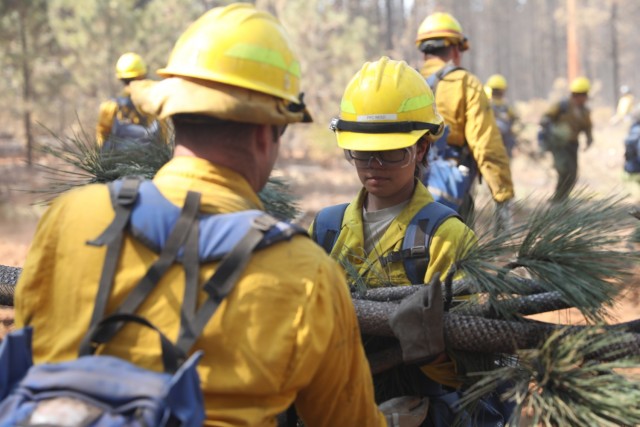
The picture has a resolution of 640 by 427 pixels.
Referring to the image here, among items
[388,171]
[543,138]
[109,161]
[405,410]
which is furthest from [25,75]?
[405,410]

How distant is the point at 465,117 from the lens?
566cm

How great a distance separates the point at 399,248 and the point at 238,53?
110 centimetres

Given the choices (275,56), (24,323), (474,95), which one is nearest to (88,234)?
(24,323)

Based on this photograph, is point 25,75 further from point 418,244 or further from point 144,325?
point 144,325

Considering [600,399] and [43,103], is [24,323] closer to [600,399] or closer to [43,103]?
[600,399]

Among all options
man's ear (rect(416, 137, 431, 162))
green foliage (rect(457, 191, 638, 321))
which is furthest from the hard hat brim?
green foliage (rect(457, 191, 638, 321))

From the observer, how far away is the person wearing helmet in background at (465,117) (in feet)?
18.1

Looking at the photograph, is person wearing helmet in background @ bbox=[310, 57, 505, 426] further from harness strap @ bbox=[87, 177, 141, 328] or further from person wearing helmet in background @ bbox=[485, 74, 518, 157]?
person wearing helmet in background @ bbox=[485, 74, 518, 157]

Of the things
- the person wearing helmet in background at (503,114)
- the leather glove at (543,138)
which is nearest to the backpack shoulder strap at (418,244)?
the person wearing helmet in background at (503,114)

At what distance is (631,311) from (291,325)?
23.7ft

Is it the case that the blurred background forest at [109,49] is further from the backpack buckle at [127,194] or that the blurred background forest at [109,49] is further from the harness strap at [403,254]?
the backpack buckle at [127,194]

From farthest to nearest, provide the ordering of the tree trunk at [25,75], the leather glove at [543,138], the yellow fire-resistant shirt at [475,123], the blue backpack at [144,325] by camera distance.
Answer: the tree trunk at [25,75], the leather glove at [543,138], the yellow fire-resistant shirt at [475,123], the blue backpack at [144,325]

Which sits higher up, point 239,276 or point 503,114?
point 503,114

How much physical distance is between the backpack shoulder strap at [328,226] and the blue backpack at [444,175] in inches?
92.5
